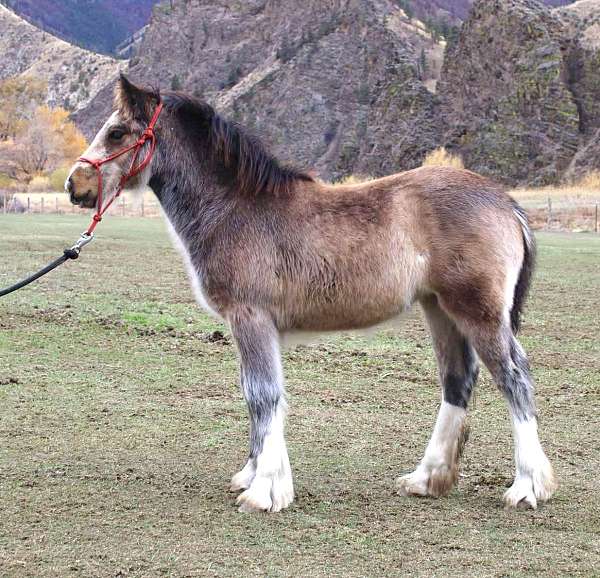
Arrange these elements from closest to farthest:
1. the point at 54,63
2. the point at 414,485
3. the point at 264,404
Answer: the point at 264,404 < the point at 414,485 < the point at 54,63

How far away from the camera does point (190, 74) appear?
12206 cm

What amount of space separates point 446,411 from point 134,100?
2.94 metres

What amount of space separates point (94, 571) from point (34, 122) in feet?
305

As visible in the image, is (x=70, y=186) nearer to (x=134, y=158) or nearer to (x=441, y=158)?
(x=134, y=158)

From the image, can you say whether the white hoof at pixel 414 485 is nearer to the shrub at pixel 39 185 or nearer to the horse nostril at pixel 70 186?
the horse nostril at pixel 70 186

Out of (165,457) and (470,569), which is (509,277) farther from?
(165,457)

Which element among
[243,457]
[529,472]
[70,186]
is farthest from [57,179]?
[529,472]

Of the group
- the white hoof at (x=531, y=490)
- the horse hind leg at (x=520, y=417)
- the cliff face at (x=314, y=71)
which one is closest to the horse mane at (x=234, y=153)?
the horse hind leg at (x=520, y=417)

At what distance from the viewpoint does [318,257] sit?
540 centimetres

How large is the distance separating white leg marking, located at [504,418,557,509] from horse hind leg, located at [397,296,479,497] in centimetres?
44

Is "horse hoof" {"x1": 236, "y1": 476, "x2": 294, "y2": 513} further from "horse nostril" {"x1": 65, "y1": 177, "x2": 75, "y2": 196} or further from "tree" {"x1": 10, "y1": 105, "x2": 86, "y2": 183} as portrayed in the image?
"tree" {"x1": 10, "y1": 105, "x2": 86, "y2": 183}

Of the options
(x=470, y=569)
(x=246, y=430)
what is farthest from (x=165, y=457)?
(x=470, y=569)

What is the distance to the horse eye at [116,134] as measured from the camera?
5469 millimetres

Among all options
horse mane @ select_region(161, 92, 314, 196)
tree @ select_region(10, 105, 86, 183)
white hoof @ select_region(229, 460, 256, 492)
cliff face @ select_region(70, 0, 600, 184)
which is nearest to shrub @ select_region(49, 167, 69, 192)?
tree @ select_region(10, 105, 86, 183)
